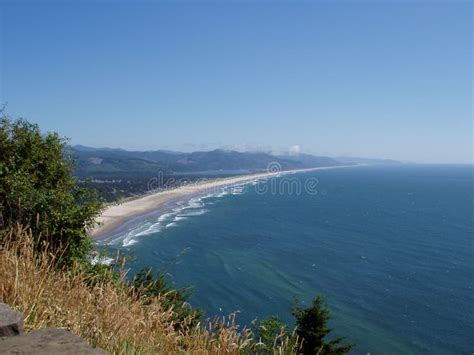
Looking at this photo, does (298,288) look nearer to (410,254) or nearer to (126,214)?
(410,254)

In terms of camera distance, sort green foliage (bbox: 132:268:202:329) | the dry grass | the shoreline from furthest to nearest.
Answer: the shoreline
green foliage (bbox: 132:268:202:329)
the dry grass

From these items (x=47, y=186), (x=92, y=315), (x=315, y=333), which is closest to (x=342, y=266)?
(x=315, y=333)

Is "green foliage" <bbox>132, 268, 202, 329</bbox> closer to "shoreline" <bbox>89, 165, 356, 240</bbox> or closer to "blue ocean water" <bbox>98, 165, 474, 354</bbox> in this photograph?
"blue ocean water" <bbox>98, 165, 474, 354</bbox>

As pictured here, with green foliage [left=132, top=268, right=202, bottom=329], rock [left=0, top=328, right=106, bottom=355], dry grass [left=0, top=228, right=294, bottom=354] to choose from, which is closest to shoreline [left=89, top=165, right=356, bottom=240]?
green foliage [left=132, top=268, right=202, bottom=329]

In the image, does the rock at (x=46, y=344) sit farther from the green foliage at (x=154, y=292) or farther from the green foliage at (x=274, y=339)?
the green foliage at (x=274, y=339)

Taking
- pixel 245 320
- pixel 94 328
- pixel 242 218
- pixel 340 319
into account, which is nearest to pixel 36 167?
pixel 94 328

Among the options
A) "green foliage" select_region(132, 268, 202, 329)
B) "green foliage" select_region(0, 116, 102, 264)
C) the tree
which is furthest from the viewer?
the tree
